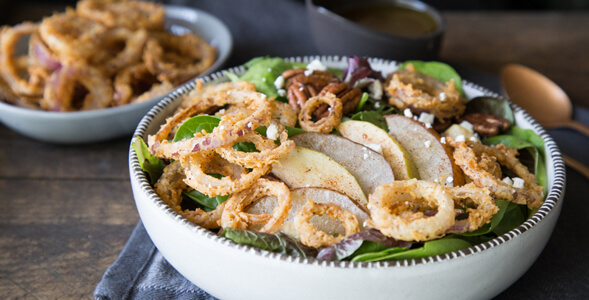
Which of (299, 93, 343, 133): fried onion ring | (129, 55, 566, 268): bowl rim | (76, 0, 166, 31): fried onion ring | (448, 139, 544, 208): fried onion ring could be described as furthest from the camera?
(76, 0, 166, 31): fried onion ring

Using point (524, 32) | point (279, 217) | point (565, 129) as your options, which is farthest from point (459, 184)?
point (524, 32)

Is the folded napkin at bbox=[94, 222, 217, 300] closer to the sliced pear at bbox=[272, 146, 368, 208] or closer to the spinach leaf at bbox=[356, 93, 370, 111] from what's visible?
the sliced pear at bbox=[272, 146, 368, 208]

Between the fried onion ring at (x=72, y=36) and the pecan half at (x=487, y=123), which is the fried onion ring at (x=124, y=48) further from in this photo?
the pecan half at (x=487, y=123)

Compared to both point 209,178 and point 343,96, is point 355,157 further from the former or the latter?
point 209,178

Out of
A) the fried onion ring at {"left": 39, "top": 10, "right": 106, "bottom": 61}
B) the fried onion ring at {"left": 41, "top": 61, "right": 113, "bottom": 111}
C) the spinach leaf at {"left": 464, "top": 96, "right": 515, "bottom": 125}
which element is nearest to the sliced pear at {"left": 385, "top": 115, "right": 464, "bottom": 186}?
the spinach leaf at {"left": 464, "top": 96, "right": 515, "bottom": 125}

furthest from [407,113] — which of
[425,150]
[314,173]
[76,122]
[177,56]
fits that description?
[177,56]

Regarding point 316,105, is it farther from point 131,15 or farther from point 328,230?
point 131,15

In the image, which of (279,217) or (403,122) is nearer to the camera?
(279,217)
